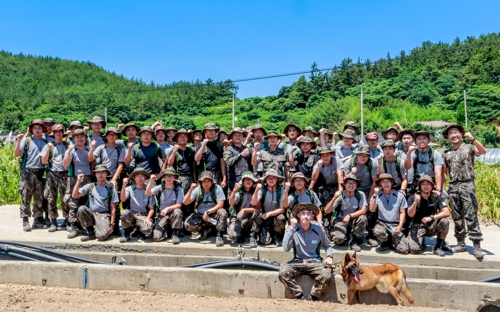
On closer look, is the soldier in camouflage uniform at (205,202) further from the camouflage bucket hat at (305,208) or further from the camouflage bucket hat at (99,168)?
the camouflage bucket hat at (305,208)

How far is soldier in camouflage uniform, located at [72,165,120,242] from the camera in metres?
8.19

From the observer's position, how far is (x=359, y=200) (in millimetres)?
7727

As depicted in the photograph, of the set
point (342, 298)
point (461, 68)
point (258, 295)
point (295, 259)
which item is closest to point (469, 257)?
point (342, 298)

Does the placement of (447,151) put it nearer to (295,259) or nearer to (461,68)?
(295,259)

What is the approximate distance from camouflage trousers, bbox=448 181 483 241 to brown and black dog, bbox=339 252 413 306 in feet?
6.36

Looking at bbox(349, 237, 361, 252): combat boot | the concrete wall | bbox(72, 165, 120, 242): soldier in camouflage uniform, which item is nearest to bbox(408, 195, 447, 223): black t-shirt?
bbox(349, 237, 361, 252): combat boot

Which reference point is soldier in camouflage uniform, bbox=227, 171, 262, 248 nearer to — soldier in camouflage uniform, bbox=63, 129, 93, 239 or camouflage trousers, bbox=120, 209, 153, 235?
camouflage trousers, bbox=120, 209, 153, 235

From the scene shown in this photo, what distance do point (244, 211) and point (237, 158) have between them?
3.84 feet

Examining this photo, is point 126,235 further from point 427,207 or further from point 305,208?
point 427,207

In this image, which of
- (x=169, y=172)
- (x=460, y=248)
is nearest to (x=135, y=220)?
(x=169, y=172)

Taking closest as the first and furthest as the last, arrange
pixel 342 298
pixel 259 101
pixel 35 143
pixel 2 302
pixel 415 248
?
pixel 2 302, pixel 342 298, pixel 415 248, pixel 35 143, pixel 259 101

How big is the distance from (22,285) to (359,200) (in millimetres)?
5545

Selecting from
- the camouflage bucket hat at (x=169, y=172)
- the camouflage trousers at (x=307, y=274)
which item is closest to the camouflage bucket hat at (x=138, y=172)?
the camouflage bucket hat at (x=169, y=172)

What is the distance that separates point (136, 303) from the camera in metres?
5.93
